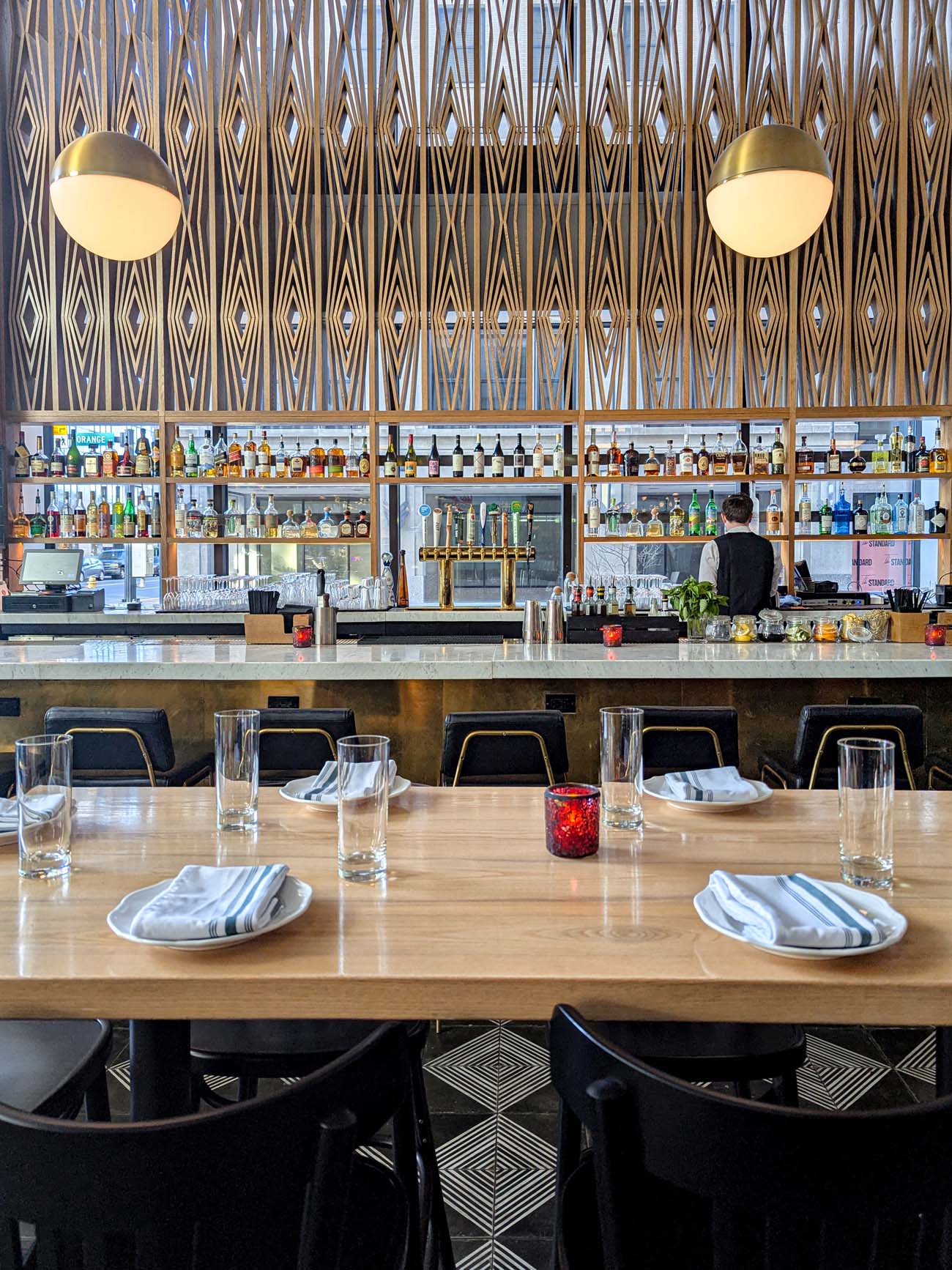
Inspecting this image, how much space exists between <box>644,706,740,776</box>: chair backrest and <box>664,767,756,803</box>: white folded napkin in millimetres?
730

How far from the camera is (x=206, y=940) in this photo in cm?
106

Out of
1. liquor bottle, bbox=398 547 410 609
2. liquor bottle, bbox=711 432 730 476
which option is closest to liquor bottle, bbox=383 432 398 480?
liquor bottle, bbox=398 547 410 609

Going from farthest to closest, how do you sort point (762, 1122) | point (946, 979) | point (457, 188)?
point (457, 188)
point (946, 979)
point (762, 1122)

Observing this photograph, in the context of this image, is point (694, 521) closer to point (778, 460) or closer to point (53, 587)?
point (778, 460)

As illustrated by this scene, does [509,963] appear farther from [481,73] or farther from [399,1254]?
[481,73]

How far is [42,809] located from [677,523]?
17.8ft

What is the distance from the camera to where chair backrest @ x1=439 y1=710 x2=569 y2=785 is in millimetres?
2480

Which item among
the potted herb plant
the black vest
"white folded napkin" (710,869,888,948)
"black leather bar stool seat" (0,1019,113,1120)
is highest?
the black vest

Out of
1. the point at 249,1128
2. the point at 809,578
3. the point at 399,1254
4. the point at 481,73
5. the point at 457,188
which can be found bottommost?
the point at 399,1254

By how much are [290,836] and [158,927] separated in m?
0.48

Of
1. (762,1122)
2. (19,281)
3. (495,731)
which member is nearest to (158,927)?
(762,1122)

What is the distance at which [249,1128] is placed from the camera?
726 millimetres

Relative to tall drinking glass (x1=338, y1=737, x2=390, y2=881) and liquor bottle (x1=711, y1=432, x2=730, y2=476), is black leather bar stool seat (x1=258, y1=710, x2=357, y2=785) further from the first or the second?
liquor bottle (x1=711, y1=432, x2=730, y2=476)

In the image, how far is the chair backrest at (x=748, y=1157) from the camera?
719 mm
